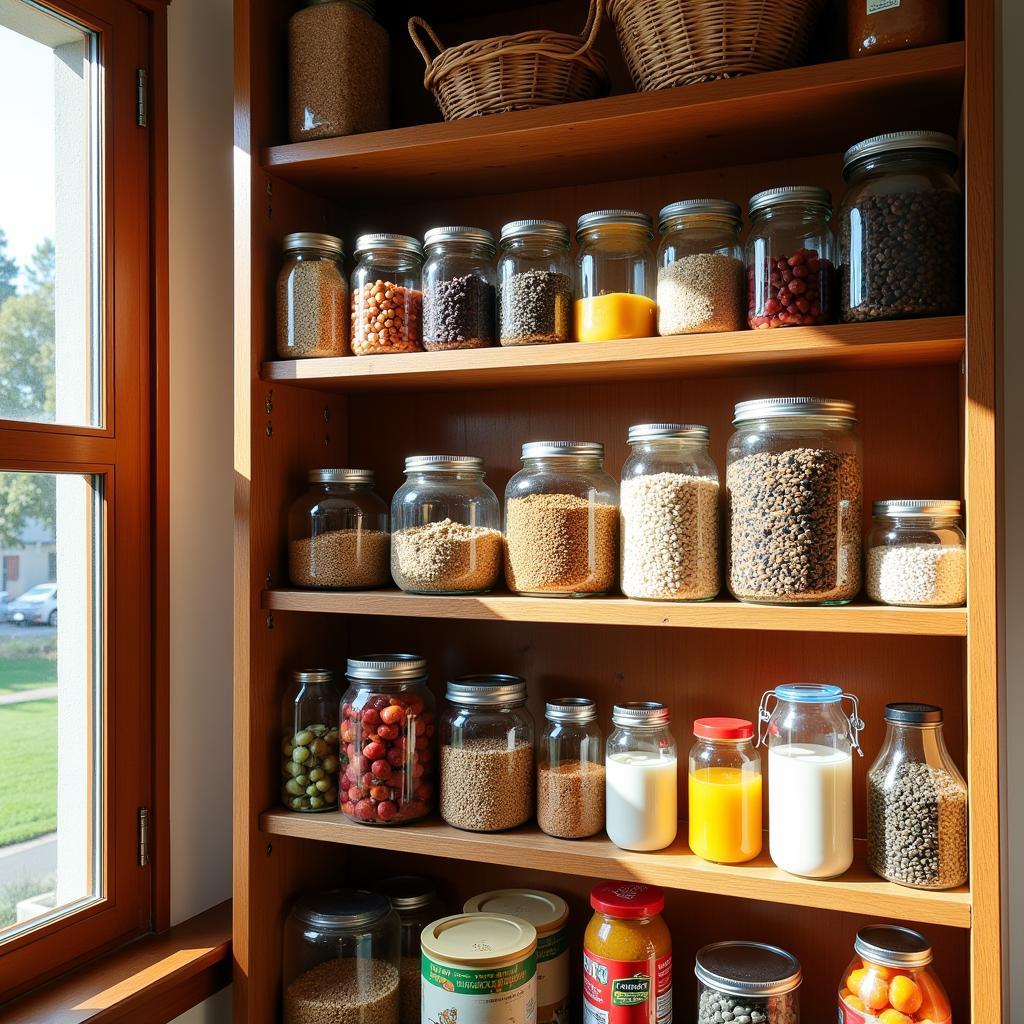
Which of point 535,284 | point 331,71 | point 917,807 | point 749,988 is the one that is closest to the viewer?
point 917,807

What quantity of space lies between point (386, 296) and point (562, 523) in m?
0.47

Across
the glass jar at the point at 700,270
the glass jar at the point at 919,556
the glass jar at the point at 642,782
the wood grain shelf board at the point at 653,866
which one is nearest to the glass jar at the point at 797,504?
the glass jar at the point at 919,556

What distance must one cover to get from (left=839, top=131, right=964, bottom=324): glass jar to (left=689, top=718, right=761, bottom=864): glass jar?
0.61 meters

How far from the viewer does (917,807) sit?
1227 millimetres

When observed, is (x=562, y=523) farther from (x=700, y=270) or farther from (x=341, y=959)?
(x=341, y=959)

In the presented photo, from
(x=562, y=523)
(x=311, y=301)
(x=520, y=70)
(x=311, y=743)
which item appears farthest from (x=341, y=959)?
(x=520, y=70)

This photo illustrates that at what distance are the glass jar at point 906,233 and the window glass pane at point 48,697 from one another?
1.19m

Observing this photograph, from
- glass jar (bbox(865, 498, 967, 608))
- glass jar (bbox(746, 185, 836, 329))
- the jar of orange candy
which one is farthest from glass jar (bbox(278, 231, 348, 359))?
the jar of orange candy

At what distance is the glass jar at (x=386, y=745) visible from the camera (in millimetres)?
1504

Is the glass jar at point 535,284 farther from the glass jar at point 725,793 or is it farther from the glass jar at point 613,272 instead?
the glass jar at point 725,793

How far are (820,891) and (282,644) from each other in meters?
0.92

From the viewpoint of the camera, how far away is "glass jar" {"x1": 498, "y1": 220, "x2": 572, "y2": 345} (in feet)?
4.71

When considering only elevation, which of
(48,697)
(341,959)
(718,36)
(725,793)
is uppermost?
(718,36)

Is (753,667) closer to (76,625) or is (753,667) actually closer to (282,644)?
(282,644)
